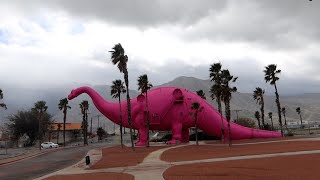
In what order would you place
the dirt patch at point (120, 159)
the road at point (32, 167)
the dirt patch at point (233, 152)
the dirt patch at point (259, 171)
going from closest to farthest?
1. the dirt patch at point (259, 171)
2. the road at point (32, 167)
3. the dirt patch at point (120, 159)
4. the dirt patch at point (233, 152)

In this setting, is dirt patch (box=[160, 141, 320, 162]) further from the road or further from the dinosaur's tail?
the dinosaur's tail

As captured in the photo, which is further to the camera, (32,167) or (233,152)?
(233,152)

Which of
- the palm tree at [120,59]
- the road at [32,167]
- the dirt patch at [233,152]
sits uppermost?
the palm tree at [120,59]

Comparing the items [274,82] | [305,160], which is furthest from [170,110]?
[305,160]

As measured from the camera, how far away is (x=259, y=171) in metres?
23.0

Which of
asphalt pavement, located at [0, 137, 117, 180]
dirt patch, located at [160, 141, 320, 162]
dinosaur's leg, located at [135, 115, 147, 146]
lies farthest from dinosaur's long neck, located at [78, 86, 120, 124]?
dirt patch, located at [160, 141, 320, 162]

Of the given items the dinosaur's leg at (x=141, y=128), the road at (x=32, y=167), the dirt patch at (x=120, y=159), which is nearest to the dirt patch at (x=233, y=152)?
the dirt patch at (x=120, y=159)

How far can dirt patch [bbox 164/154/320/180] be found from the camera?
69.2ft

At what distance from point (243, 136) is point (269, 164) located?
1411 inches

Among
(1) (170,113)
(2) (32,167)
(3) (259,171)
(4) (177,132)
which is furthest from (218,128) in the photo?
(3) (259,171)

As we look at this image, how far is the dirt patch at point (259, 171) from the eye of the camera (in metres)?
21.1

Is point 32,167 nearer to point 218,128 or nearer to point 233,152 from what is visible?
point 233,152

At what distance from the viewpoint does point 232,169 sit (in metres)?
24.6

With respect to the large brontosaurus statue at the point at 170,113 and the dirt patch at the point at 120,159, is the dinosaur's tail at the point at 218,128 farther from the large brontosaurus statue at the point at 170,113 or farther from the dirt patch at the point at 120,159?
the dirt patch at the point at 120,159
